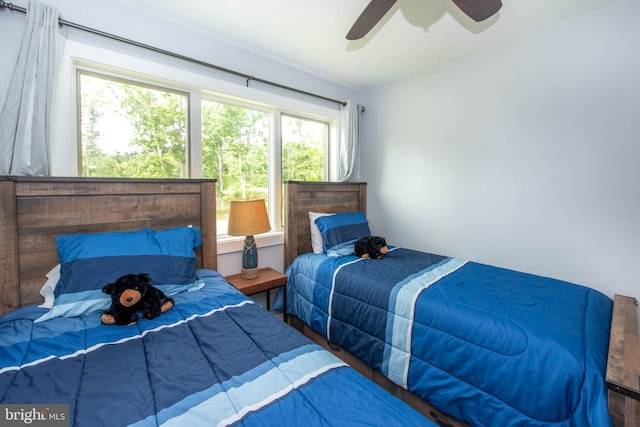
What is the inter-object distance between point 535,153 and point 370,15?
5.32 ft

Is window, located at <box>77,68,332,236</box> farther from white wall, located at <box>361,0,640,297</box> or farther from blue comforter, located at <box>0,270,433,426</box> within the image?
white wall, located at <box>361,0,640,297</box>

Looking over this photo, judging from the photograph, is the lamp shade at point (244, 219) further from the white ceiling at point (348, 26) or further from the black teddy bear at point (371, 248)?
the white ceiling at point (348, 26)

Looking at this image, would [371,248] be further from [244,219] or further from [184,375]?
[184,375]

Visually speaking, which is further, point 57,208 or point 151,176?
point 151,176

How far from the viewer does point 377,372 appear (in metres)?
1.69

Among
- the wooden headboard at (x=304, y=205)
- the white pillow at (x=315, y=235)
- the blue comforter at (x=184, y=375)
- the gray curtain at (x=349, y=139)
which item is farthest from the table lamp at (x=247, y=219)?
the gray curtain at (x=349, y=139)

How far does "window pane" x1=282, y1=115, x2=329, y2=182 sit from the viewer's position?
9.34 feet

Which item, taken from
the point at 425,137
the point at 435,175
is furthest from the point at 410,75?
the point at 435,175

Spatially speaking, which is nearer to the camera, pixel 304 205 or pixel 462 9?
pixel 462 9

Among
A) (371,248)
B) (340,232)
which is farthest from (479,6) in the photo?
(340,232)

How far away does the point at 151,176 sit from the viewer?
2004 millimetres

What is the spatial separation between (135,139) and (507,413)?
2.61 metres

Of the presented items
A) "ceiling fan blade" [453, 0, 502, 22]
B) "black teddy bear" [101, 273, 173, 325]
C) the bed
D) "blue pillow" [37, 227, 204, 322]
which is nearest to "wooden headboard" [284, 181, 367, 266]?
the bed

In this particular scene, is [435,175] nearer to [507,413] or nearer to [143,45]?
[507,413]
